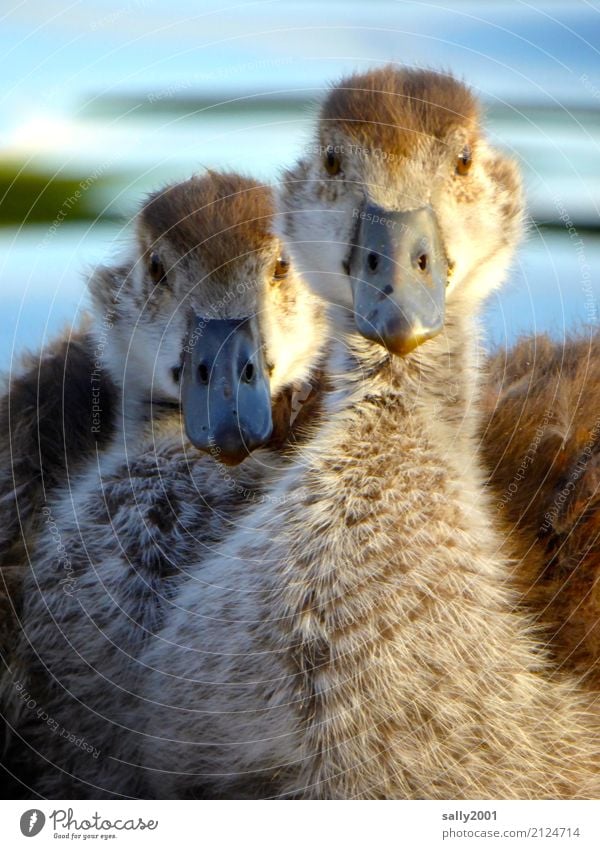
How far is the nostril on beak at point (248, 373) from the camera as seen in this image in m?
1.81

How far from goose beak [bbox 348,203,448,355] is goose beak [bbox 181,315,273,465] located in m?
0.19

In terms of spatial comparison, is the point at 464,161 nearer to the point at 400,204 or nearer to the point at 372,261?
the point at 400,204

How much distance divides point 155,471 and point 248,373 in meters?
0.32

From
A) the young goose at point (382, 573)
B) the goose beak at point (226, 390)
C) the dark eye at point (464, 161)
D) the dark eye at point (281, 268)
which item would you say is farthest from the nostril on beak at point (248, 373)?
the dark eye at point (464, 161)

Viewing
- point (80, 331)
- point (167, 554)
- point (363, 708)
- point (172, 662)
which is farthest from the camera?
point (80, 331)

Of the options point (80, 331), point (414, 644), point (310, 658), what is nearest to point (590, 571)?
point (414, 644)

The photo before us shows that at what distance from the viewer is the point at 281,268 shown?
2.11 m

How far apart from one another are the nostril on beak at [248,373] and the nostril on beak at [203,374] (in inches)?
2.1

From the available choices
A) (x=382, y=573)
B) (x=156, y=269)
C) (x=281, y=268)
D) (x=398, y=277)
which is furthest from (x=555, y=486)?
(x=156, y=269)

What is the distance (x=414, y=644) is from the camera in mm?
1740

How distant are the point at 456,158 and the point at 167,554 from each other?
730 millimetres

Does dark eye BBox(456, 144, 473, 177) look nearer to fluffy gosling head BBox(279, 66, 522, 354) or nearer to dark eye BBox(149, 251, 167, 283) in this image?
fluffy gosling head BBox(279, 66, 522, 354)

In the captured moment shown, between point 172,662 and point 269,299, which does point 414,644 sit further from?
point 269,299
